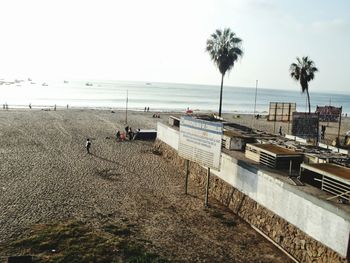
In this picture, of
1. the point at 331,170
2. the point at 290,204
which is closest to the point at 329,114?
the point at 331,170

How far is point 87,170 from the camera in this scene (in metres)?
25.8

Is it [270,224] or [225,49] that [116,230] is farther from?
[225,49]

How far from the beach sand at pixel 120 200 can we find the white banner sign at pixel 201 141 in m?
2.56

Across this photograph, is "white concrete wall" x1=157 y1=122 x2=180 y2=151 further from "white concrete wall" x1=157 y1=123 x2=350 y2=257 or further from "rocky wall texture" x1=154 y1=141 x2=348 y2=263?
"white concrete wall" x1=157 y1=123 x2=350 y2=257

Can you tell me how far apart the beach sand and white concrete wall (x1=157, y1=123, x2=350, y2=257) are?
1565mm

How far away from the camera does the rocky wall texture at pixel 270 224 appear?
1267 centimetres

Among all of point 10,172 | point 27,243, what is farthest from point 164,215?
point 10,172

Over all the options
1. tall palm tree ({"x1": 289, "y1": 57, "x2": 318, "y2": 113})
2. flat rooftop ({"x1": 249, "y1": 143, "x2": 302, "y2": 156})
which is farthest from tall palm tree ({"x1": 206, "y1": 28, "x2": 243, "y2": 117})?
flat rooftop ({"x1": 249, "y1": 143, "x2": 302, "y2": 156})

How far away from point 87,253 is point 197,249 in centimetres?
432

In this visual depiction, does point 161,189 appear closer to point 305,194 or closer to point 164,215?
point 164,215

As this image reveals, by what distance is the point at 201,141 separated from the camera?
63.8 ft

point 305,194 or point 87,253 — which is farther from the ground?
point 305,194

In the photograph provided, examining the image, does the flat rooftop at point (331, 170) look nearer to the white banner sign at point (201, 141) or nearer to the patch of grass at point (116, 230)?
the white banner sign at point (201, 141)

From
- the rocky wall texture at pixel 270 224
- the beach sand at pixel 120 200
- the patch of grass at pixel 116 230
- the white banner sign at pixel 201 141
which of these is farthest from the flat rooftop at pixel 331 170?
the patch of grass at pixel 116 230
